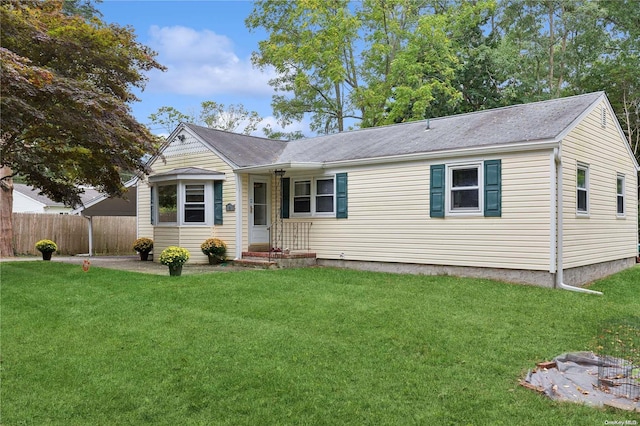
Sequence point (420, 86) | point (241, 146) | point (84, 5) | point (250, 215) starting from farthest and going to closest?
point (420, 86) → point (84, 5) → point (241, 146) → point (250, 215)

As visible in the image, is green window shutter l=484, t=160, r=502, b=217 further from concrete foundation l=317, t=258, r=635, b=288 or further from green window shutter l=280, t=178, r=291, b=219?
green window shutter l=280, t=178, r=291, b=219

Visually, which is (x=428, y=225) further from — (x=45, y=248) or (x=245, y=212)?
(x=45, y=248)

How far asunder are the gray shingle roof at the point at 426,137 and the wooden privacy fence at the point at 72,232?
24.9ft

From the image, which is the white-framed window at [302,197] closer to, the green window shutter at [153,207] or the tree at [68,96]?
the tree at [68,96]

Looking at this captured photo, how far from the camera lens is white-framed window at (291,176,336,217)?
12.3 m

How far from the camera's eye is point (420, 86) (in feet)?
71.4

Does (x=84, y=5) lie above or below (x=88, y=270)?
above

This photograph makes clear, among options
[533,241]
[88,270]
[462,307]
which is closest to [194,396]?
[462,307]

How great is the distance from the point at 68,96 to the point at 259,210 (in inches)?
229

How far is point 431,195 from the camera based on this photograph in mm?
10297

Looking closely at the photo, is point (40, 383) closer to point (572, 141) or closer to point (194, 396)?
point (194, 396)

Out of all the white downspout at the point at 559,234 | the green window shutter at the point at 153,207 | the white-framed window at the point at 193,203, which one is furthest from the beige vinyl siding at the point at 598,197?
the green window shutter at the point at 153,207

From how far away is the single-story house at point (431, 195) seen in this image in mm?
9172

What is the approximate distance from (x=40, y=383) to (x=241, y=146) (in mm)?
10832
